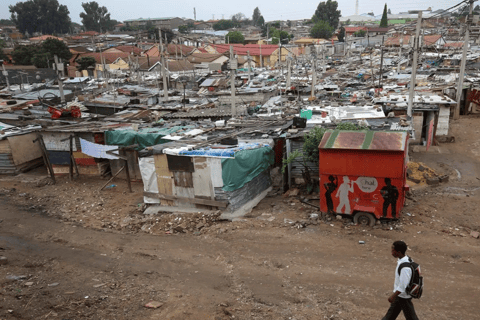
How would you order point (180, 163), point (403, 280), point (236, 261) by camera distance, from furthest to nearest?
point (180, 163), point (236, 261), point (403, 280)

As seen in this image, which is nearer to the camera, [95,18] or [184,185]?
[184,185]

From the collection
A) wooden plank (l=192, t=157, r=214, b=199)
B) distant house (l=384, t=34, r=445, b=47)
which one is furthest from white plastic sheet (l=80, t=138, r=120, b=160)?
distant house (l=384, t=34, r=445, b=47)

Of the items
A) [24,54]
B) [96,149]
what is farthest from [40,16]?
[96,149]

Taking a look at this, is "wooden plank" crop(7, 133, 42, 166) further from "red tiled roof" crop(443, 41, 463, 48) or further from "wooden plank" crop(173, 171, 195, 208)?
"red tiled roof" crop(443, 41, 463, 48)

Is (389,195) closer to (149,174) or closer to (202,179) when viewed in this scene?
(202,179)

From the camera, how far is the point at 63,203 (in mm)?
12328

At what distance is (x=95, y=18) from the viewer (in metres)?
93.3

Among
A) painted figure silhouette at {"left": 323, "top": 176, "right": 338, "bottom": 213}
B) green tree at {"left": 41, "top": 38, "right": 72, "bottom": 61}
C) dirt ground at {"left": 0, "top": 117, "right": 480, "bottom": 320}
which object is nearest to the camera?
dirt ground at {"left": 0, "top": 117, "right": 480, "bottom": 320}

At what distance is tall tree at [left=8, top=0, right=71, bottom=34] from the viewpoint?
3083 inches

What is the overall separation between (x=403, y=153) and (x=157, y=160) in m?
6.23

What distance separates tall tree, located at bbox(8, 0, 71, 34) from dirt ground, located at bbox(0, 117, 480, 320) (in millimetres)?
83555

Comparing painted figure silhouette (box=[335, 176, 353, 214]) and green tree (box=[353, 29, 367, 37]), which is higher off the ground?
green tree (box=[353, 29, 367, 37])

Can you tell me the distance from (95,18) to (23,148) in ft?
296

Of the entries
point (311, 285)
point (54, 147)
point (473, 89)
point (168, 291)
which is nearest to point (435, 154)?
point (473, 89)
